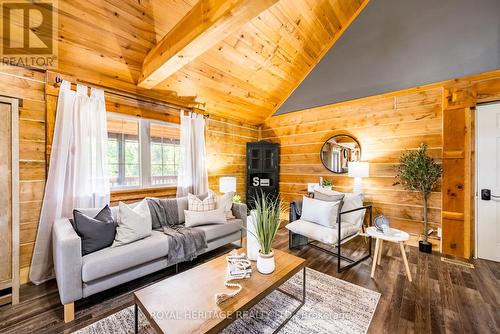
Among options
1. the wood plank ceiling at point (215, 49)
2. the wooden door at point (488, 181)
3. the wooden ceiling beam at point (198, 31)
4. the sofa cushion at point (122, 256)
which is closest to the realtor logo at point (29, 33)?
the wood plank ceiling at point (215, 49)

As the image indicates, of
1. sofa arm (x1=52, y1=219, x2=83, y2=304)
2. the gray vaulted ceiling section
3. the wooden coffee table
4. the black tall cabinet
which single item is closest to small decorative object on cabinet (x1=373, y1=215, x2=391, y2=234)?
the wooden coffee table

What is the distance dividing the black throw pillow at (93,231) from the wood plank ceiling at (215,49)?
1.85 meters

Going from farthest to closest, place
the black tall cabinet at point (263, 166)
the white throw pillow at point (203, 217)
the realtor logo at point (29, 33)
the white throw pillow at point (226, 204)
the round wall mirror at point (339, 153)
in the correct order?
1. the black tall cabinet at point (263, 166)
2. the round wall mirror at point (339, 153)
3. the white throw pillow at point (226, 204)
4. the white throw pillow at point (203, 217)
5. the realtor logo at point (29, 33)

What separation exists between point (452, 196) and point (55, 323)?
470 centimetres

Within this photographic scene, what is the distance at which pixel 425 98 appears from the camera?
3164 mm

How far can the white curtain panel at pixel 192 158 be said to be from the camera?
362 centimetres

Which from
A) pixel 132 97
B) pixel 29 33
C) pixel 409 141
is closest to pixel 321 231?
pixel 409 141

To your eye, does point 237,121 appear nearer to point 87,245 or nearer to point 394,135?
point 394,135

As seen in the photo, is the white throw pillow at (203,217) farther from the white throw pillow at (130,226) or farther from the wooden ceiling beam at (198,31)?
the wooden ceiling beam at (198,31)

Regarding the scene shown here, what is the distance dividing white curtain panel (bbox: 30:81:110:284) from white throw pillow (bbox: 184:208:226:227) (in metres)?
1.12

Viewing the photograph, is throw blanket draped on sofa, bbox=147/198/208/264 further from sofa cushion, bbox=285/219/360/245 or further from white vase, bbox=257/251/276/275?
sofa cushion, bbox=285/219/360/245

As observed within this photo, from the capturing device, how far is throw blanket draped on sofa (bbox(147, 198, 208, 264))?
2.38 m

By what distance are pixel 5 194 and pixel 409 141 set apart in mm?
5001

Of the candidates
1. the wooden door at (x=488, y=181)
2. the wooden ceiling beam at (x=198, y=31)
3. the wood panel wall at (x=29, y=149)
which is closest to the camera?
the wooden ceiling beam at (x=198, y=31)
